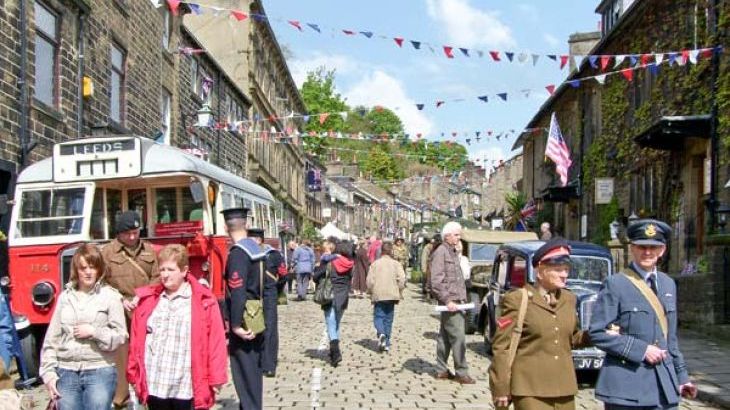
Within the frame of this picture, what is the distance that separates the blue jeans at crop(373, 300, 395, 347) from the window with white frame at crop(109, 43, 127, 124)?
9.06 metres

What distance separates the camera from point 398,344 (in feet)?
44.9

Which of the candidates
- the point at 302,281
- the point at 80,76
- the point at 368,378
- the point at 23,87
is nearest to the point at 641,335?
the point at 368,378

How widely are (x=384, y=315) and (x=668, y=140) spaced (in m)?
9.73

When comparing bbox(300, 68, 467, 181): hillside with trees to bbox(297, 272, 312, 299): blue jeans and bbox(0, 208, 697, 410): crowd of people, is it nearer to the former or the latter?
bbox(297, 272, 312, 299): blue jeans

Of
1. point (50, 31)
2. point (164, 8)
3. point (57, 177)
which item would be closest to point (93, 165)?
point (57, 177)

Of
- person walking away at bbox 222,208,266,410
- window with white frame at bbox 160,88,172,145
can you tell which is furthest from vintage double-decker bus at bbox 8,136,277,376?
window with white frame at bbox 160,88,172,145

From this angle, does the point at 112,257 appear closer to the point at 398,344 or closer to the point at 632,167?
the point at 398,344

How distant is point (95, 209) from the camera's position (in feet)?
37.3

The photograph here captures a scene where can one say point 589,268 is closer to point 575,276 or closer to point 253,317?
point 575,276

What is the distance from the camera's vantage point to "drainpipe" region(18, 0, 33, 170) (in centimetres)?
1330

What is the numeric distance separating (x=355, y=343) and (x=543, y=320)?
9268 mm

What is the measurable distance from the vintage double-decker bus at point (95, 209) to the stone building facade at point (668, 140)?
8.62 m

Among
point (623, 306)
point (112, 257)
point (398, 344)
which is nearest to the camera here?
point (623, 306)

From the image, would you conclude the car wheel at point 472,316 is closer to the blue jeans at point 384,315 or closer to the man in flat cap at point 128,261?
the blue jeans at point 384,315
